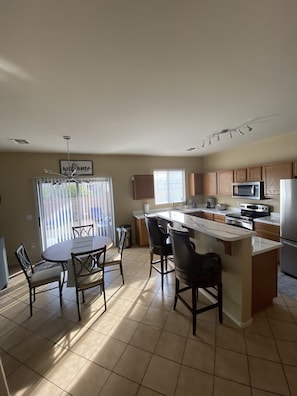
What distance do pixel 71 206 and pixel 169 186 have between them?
3041mm

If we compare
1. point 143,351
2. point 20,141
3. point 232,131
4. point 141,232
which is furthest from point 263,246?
point 20,141

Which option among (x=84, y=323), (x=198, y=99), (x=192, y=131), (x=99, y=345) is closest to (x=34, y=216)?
(x=84, y=323)

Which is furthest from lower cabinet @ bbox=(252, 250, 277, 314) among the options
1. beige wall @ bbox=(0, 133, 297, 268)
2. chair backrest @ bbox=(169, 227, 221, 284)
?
beige wall @ bbox=(0, 133, 297, 268)

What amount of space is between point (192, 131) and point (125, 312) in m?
3.06

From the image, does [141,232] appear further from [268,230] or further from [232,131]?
[232,131]

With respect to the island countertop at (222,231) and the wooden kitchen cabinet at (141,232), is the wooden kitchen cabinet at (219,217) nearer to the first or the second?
the wooden kitchen cabinet at (141,232)

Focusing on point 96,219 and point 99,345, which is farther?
A: point 96,219

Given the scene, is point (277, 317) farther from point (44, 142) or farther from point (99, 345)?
point (44, 142)

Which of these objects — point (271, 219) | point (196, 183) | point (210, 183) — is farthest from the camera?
point (196, 183)

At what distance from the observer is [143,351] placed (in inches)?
73.9

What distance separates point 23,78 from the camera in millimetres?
1481

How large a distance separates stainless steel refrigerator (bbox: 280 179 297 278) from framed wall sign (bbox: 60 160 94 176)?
431 centimetres

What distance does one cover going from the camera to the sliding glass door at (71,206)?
445 cm

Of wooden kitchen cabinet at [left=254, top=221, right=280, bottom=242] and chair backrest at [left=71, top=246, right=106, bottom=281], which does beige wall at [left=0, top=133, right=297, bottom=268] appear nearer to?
wooden kitchen cabinet at [left=254, top=221, right=280, bottom=242]
